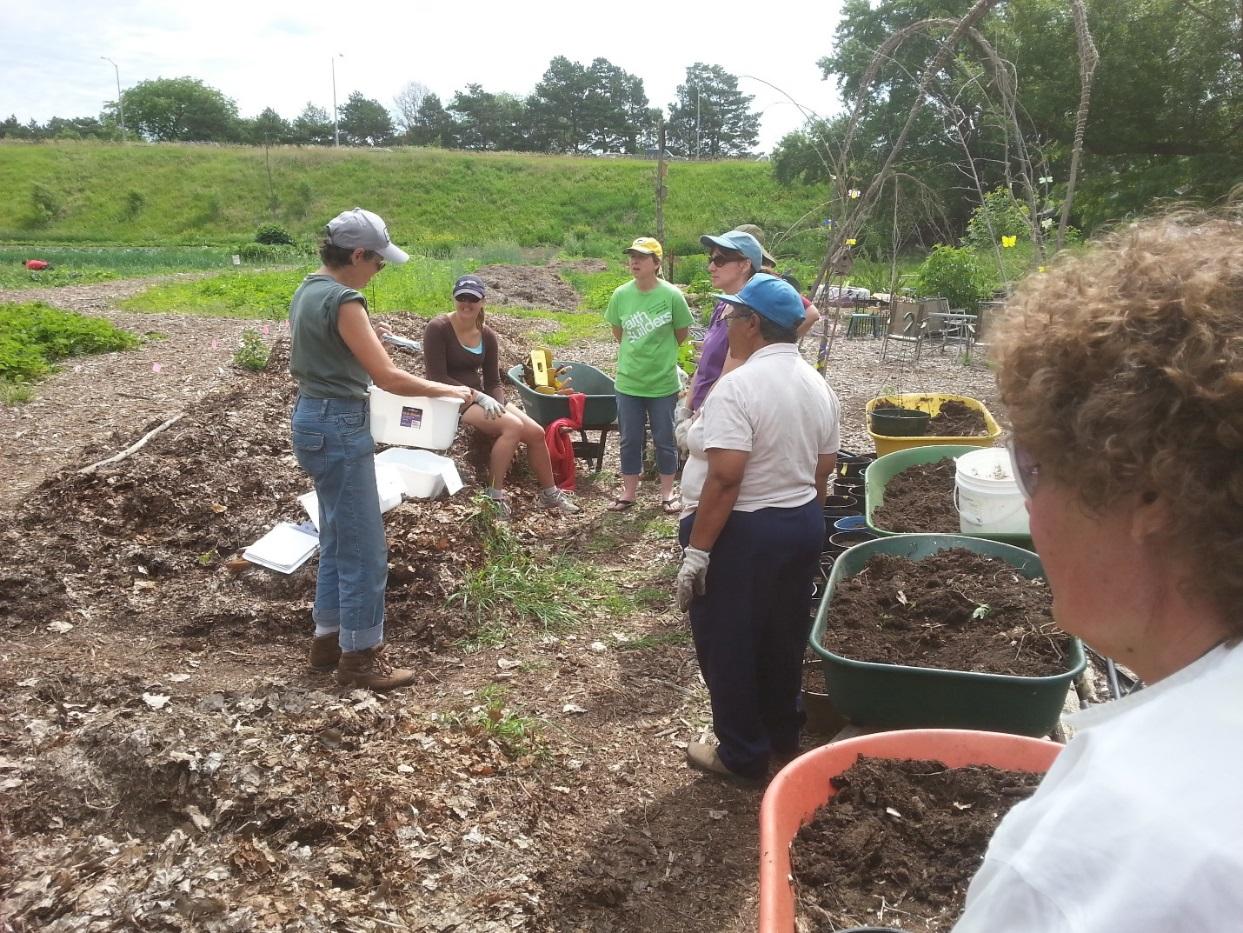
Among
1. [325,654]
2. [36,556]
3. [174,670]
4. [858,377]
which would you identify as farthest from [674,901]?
[858,377]

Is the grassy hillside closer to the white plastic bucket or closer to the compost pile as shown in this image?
the compost pile

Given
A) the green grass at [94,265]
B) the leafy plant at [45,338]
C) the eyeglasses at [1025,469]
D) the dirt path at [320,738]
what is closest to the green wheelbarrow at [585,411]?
the dirt path at [320,738]

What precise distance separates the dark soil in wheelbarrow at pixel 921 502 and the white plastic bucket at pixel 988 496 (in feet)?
0.78

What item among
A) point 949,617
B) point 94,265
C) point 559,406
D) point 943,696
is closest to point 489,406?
point 559,406

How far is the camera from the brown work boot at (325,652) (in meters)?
3.84

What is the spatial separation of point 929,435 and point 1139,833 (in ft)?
18.5

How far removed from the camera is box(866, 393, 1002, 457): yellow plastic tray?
532 centimetres

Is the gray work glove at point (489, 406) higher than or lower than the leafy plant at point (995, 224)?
lower

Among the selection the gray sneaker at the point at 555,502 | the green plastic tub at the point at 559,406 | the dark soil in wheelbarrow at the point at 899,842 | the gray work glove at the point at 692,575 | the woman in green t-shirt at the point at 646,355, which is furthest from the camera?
the green plastic tub at the point at 559,406

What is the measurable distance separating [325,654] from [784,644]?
2.06 m

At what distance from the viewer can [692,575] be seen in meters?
2.91

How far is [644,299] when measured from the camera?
5.86 m

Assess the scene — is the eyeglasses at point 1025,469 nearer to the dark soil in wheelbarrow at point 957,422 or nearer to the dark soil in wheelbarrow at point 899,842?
the dark soil in wheelbarrow at point 899,842

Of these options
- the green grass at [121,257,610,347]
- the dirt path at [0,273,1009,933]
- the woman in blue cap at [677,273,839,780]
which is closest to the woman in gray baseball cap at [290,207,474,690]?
the dirt path at [0,273,1009,933]
